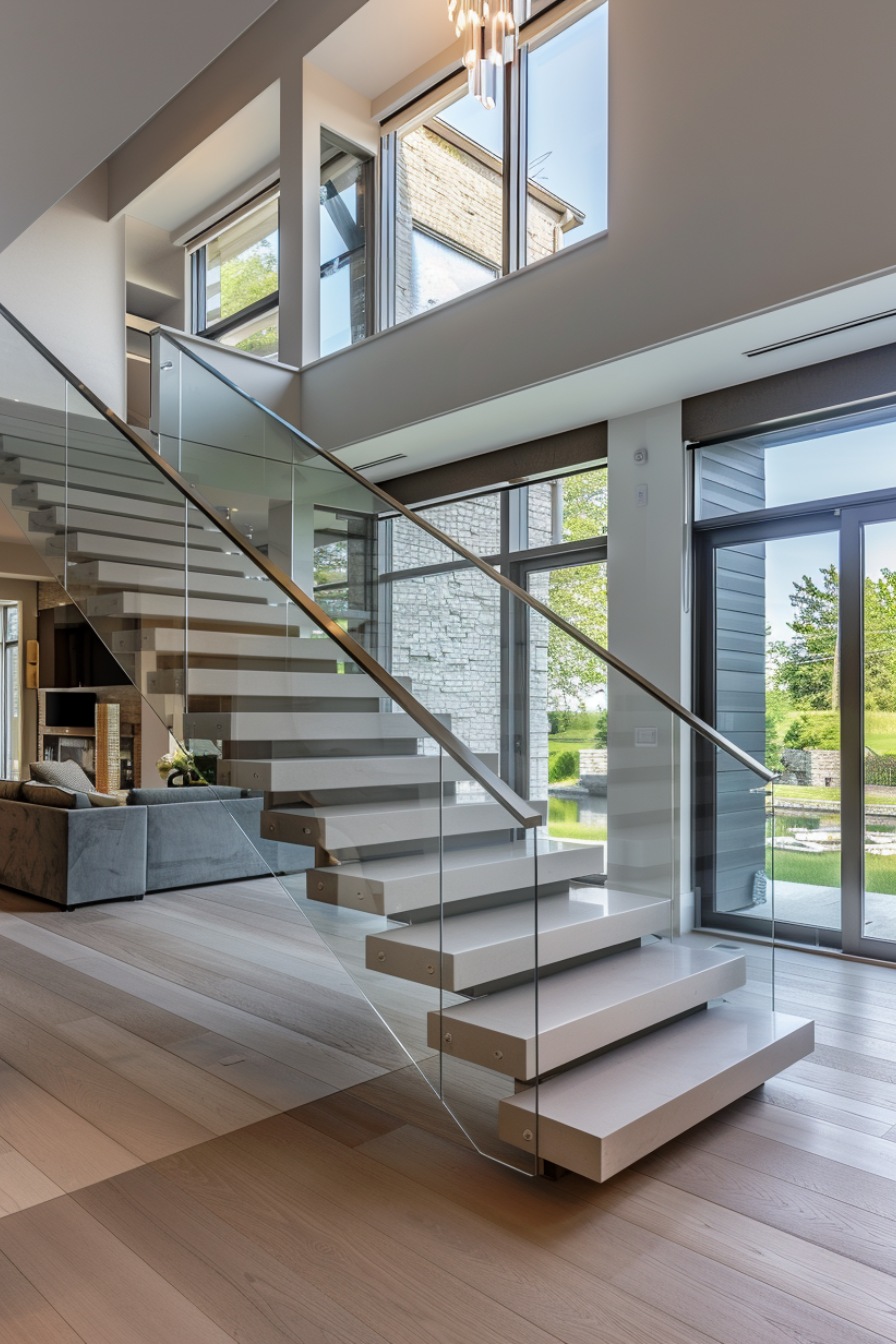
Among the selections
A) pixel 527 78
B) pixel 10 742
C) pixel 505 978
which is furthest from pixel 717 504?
pixel 10 742

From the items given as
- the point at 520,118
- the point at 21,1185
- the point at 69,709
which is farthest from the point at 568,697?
the point at 69,709

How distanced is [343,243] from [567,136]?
213 centimetres

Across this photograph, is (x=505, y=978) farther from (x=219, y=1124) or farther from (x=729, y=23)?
(x=729, y=23)

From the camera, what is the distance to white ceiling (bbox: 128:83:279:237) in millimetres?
7441

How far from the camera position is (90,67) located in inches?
98.4

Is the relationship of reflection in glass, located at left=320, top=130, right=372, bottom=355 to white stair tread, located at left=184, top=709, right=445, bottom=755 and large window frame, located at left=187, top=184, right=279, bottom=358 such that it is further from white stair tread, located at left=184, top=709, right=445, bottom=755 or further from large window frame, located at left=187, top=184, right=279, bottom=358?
white stair tread, located at left=184, top=709, right=445, bottom=755

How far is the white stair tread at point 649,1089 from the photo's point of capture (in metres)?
2.38

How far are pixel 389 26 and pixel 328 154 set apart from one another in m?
1.02

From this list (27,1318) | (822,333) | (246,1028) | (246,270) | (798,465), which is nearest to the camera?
(27,1318)

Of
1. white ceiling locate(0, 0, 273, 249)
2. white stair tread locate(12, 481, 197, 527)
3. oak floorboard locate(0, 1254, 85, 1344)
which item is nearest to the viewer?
oak floorboard locate(0, 1254, 85, 1344)

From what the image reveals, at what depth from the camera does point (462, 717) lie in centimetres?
499

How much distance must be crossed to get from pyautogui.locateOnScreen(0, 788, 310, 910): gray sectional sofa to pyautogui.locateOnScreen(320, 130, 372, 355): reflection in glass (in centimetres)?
347

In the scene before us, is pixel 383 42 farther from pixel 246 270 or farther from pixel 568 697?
pixel 568 697

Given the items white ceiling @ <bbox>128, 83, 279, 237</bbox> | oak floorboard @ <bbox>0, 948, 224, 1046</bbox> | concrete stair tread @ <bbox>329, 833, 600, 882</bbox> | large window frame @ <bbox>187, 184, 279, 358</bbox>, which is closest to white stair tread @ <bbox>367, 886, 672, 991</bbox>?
concrete stair tread @ <bbox>329, 833, 600, 882</bbox>
